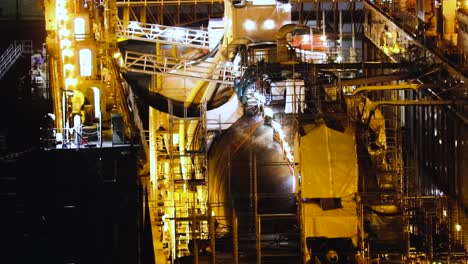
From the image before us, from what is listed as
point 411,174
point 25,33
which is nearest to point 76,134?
point 411,174

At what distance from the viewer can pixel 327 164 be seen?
23766mm

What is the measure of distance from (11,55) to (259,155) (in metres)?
14.9

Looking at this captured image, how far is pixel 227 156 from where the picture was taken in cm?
2945

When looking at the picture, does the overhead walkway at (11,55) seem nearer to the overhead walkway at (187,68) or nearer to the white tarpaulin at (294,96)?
the overhead walkway at (187,68)

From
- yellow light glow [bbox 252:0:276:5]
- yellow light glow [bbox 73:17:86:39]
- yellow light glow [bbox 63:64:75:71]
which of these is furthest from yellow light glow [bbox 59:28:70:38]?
yellow light glow [bbox 252:0:276:5]

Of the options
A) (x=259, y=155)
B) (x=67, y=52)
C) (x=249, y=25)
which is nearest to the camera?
(x=259, y=155)

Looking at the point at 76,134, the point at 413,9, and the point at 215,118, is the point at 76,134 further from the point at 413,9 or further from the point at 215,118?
the point at 413,9

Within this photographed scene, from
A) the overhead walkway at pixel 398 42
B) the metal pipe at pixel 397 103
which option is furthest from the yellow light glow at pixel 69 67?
the overhead walkway at pixel 398 42

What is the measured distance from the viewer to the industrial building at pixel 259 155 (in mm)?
24188

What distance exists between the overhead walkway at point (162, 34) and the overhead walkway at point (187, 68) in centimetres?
79

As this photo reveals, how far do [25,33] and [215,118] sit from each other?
1107 centimetres

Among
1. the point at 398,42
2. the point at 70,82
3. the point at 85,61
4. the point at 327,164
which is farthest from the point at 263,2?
the point at 327,164

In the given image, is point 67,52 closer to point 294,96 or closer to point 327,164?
point 294,96

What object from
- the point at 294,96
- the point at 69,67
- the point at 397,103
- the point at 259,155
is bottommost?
the point at 259,155
